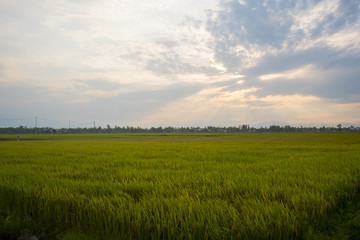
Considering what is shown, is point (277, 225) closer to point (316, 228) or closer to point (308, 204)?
point (316, 228)

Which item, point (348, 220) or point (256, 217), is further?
point (348, 220)

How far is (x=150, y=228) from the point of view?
2.36 meters

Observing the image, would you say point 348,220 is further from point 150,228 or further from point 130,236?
point 130,236

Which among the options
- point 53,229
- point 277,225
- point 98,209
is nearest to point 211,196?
point 277,225

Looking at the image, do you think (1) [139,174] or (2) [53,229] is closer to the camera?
(2) [53,229]

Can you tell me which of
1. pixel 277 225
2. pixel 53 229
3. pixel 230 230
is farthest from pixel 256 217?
pixel 53 229

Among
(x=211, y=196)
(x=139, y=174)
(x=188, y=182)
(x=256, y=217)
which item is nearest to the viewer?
(x=256, y=217)

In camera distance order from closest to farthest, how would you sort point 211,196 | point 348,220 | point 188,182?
point 348,220
point 211,196
point 188,182

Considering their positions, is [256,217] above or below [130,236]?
above

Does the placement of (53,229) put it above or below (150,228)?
below

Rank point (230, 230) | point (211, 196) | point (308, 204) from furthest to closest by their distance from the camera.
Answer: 1. point (211, 196)
2. point (308, 204)
3. point (230, 230)

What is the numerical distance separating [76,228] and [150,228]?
1.04 meters

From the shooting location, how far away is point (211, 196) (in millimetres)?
3248

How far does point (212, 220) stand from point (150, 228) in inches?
28.0
